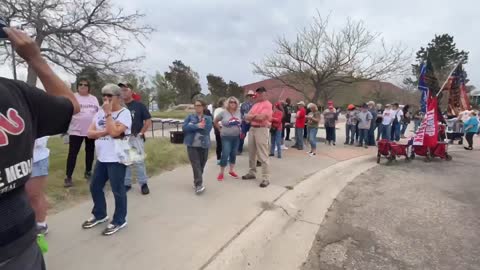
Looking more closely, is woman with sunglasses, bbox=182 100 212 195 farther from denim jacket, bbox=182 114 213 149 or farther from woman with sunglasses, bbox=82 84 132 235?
woman with sunglasses, bbox=82 84 132 235

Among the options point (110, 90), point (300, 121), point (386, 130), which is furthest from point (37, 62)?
point (386, 130)

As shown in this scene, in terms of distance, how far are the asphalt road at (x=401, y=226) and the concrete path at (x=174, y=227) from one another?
0.36 m

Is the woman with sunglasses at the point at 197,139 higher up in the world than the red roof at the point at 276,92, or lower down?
lower down

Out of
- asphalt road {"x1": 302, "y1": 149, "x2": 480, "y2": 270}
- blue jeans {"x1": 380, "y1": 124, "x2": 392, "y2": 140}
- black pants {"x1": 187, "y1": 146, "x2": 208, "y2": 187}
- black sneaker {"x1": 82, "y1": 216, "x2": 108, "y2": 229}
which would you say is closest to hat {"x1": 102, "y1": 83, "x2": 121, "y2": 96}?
black sneaker {"x1": 82, "y1": 216, "x2": 108, "y2": 229}

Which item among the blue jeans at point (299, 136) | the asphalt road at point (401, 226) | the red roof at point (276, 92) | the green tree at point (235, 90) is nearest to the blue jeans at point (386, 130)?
the blue jeans at point (299, 136)

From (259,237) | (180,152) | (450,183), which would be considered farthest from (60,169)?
(450,183)

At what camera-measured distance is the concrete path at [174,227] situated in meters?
2.94

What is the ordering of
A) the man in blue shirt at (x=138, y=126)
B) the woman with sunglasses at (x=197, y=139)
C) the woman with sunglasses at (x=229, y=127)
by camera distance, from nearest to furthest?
1. the man in blue shirt at (x=138, y=126)
2. the woman with sunglasses at (x=197, y=139)
3. the woman with sunglasses at (x=229, y=127)

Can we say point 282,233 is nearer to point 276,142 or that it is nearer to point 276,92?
point 276,142

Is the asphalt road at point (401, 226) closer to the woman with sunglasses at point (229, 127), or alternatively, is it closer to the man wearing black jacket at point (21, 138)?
the woman with sunglasses at point (229, 127)

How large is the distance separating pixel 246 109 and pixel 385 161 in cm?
434

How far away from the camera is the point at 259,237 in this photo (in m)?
3.55

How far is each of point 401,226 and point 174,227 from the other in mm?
2964

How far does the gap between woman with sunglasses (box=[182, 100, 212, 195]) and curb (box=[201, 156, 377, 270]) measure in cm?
114
